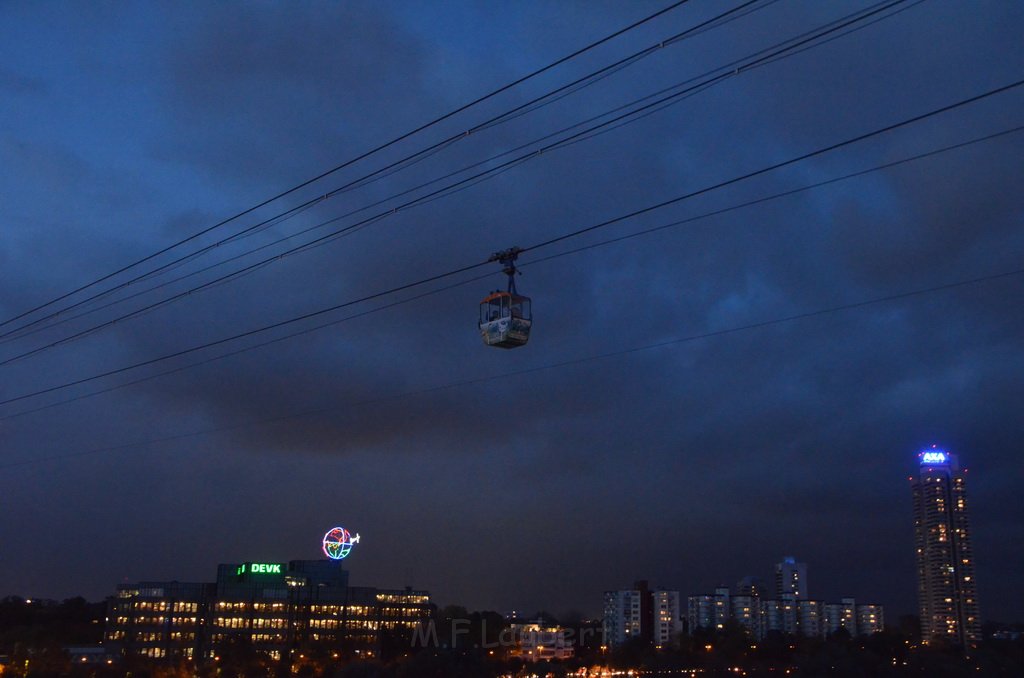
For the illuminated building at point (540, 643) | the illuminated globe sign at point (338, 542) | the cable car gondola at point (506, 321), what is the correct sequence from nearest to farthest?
the cable car gondola at point (506, 321)
the illuminated globe sign at point (338, 542)
the illuminated building at point (540, 643)

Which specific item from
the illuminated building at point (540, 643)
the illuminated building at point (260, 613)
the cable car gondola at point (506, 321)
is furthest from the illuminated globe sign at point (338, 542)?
the cable car gondola at point (506, 321)

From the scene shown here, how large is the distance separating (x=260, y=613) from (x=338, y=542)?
26.0m

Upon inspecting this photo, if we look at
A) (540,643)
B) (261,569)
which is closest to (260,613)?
(261,569)

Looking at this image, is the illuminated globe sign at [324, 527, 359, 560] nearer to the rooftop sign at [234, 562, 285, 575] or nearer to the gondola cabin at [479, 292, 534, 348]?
the rooftop sign at [234, 562, 285, 575]

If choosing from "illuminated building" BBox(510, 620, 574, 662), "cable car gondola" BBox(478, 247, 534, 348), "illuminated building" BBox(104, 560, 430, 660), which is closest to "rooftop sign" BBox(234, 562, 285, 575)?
"illuminated building" BBox(104, 560, 430, 660)

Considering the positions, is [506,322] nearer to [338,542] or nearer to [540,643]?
[338,542]

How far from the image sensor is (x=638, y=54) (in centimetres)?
1884

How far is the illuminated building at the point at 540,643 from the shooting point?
488 feet

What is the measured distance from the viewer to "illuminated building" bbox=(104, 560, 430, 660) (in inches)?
5458

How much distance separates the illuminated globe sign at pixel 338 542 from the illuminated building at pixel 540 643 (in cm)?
3147

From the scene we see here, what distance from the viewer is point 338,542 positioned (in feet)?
432

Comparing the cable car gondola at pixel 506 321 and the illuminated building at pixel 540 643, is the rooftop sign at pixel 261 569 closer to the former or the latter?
the illuminated building at pixel 540 643

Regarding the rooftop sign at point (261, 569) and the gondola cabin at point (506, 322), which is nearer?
the gondola cabin at point (506, 322)

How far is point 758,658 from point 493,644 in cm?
4209
